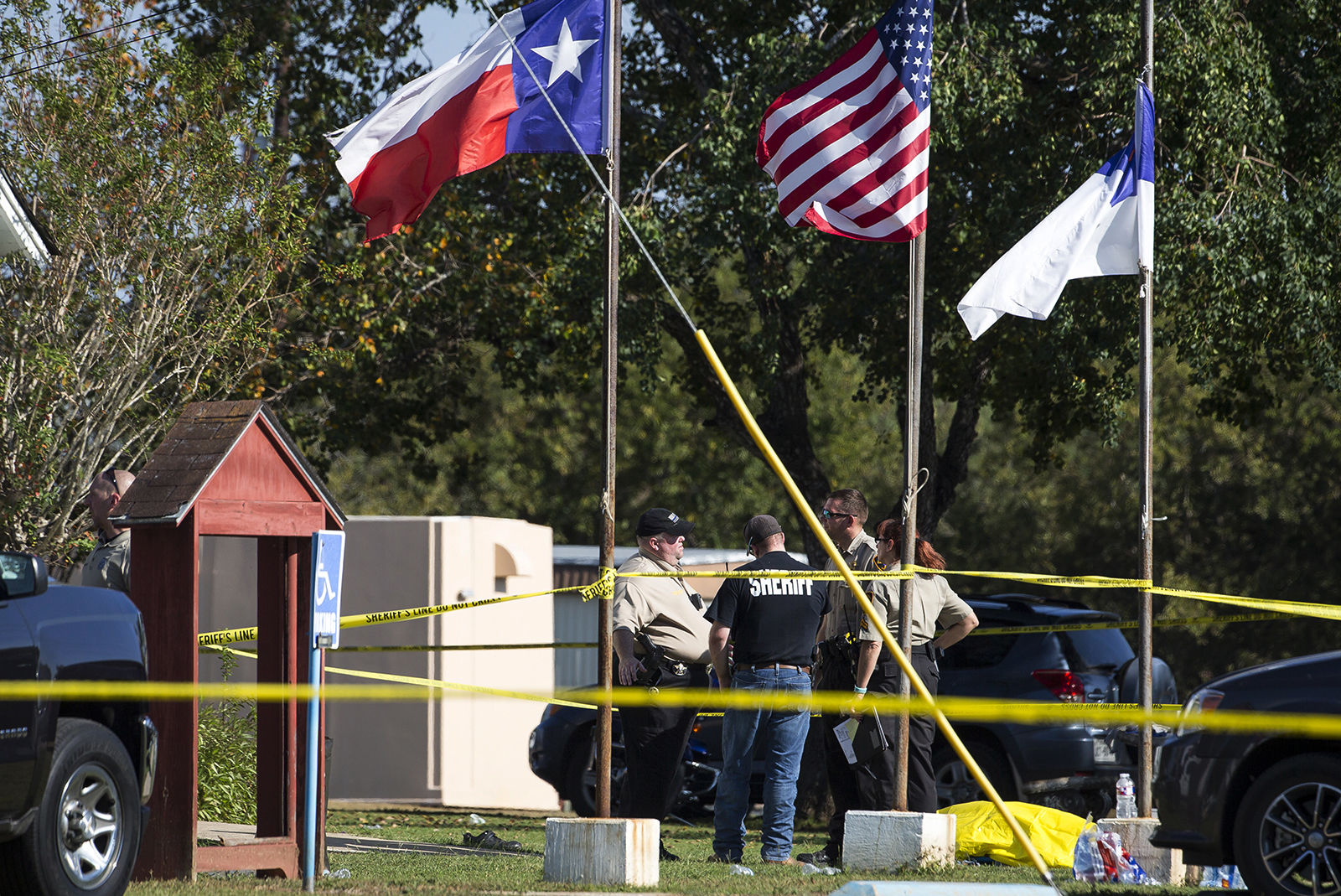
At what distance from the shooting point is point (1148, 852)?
328 inches

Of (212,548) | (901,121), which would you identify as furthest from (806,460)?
(901,121)

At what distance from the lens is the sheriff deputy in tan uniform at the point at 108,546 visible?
8.53 metres

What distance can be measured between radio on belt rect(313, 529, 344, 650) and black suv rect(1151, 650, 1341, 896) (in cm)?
359

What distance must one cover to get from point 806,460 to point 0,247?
25.8 ft

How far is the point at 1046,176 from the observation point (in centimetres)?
1391

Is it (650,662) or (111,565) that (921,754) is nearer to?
(650,662)

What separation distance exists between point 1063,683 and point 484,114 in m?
6.39

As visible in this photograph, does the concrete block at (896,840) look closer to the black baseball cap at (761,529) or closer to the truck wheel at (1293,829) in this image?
the black baseball cap at (761,529)

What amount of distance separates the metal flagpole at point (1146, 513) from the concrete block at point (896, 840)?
1175 millimetres

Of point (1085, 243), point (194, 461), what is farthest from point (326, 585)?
point (1085, 243)

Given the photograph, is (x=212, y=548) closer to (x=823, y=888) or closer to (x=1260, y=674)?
(x=823, y=888)

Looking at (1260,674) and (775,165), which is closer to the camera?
(1260,674)

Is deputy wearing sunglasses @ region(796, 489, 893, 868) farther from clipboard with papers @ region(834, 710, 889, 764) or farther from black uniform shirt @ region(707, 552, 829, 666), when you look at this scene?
black uniform shirt @ region(707, 552, 829, 666)

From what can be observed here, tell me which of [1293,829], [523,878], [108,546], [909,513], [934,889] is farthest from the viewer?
[108,546]
